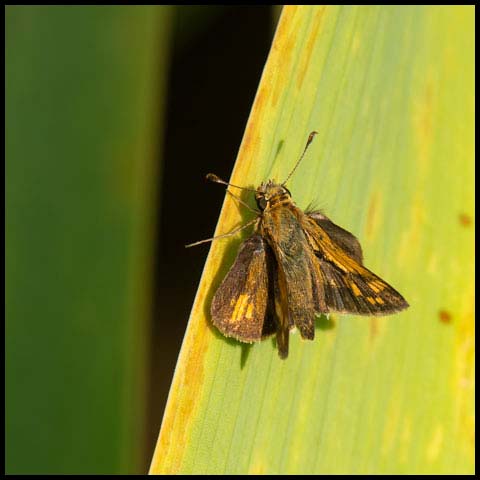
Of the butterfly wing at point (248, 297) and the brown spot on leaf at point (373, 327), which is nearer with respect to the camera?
the butterfly wing at point (248, 297)

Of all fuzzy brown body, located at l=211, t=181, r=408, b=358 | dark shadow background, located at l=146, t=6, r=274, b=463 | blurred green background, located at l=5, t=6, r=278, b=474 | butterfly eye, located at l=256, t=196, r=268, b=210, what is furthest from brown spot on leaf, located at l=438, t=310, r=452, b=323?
dark shadow background, located at l=146, t=6, r=274, b=463

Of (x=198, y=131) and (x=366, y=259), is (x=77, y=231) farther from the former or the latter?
(x=198, y=131)

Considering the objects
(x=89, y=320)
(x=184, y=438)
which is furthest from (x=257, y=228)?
(x=184, y=438)

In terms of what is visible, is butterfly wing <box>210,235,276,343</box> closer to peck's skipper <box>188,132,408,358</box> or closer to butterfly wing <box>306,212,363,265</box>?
peck's skipper <box>188,132,408,358</box>

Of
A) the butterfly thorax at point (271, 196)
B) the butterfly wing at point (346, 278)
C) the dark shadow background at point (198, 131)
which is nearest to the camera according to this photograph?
the butterfly thorax at point (271, 196)

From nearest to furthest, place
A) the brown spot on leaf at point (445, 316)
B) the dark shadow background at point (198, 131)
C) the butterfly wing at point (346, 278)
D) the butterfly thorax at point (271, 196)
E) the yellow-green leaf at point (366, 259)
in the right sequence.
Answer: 1. the yellow-green leaf at point (366, 259)
2. the butterfly thorax at point (271, 196)
3. the butterfly wing at point (346, 278)
4. the brown spot on leaf at point (445, 316)
5. the dark shadow background at point (198, 131)

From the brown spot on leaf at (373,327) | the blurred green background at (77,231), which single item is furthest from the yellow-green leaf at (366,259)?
the blurred green background at (77,231)

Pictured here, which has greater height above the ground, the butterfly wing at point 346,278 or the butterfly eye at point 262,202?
the butterfly eye at point 262,202

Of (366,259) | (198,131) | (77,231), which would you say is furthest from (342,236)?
(198,131)

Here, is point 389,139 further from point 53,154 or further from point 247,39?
point 247,39

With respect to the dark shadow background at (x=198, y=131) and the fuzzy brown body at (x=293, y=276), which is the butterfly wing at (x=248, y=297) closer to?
the fuzzy brown body at (x=293, y=276)
